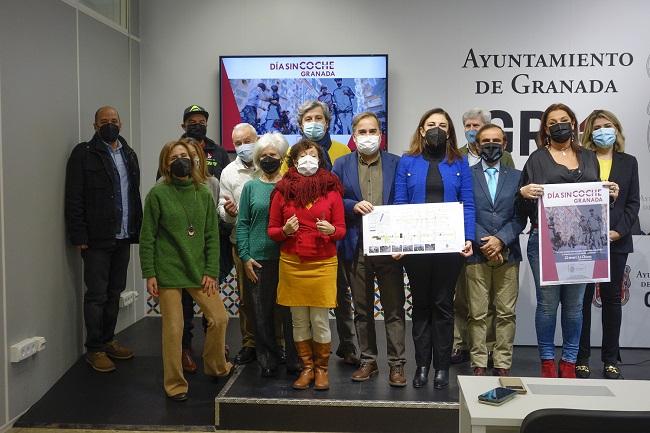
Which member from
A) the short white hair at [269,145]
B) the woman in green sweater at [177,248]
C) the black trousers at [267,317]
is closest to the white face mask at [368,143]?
the short white hair at [269,145]

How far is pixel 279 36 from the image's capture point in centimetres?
583

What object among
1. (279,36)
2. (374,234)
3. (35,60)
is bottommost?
(374,234)

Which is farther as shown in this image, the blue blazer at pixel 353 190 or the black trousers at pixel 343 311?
the black trousers at pixel 343 311

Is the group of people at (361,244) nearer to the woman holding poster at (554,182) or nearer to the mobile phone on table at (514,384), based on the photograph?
the woman holding poster at (554,182)

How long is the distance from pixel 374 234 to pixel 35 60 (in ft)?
7.74

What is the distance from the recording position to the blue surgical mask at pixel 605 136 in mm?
3914

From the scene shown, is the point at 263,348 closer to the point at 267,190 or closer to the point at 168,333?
the point at 168,333

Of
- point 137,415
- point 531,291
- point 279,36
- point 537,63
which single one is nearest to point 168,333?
point 137,415

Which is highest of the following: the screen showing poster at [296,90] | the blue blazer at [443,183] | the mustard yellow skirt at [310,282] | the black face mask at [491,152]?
the screen showing poster at [296,90]

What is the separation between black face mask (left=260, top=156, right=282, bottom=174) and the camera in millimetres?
3750

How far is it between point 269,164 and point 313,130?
14.4 inches

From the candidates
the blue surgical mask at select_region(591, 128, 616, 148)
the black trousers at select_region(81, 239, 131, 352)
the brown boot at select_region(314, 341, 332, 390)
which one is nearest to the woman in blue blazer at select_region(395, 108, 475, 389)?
the brown boot at select_region(314, 341, 332, 390)

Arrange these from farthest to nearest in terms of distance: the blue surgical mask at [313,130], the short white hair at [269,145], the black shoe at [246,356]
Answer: the black shoe at [246,356] → the blue surgical mask at [313,130] → the short white hair at [269,145]

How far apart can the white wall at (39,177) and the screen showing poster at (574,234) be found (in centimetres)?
301
